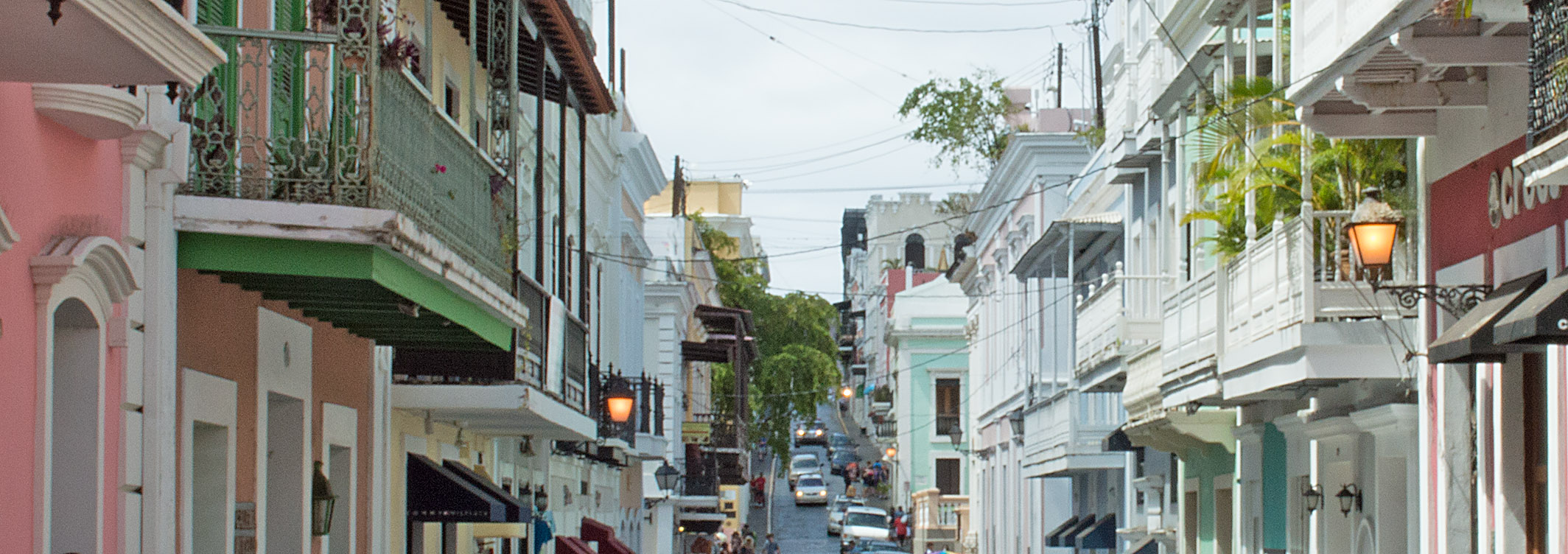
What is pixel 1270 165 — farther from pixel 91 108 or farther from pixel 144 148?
pixel 91 108

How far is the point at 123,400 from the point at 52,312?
827mm

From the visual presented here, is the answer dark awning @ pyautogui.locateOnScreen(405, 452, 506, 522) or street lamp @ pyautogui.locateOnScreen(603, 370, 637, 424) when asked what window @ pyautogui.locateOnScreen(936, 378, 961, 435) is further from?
dark awning @ pyautogui.locateOnScreen(405, 452, 506, 522)

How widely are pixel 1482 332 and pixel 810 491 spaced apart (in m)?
59.5

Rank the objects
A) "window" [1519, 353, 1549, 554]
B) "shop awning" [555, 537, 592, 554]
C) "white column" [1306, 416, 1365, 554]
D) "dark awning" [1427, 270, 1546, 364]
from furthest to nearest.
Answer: "shop awning" [555, 537, 592, 554], "white column" [1306, 416, 1365, 554], "window" [1519, 353, 1549, 554], "dark awning" [1427, 270, 1546, 364]

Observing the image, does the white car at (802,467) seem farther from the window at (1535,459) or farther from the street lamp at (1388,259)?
the window at (1535,459)

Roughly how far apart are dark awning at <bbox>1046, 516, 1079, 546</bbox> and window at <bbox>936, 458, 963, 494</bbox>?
26988 millimetres

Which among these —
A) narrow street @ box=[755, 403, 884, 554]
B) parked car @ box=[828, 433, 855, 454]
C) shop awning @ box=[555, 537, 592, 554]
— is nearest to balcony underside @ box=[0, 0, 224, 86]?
shop awning @ box=[555, 537, 592, 554]

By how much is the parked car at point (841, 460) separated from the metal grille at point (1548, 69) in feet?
238

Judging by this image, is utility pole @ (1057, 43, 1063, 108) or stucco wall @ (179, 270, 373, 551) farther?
utility pole @ (1057, 43, 1063, 108)

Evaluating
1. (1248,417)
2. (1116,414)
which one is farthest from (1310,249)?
(1116,414)

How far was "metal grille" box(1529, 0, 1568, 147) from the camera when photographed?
7727 millimetres

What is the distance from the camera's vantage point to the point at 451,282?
985cm

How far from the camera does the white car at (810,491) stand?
6800cm

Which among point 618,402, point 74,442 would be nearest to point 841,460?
point 618,402
